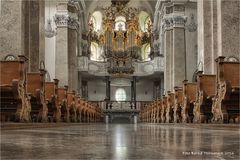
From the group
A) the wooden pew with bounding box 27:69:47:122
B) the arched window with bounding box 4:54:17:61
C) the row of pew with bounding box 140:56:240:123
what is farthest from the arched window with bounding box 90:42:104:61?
the wooden pew with bounding box 27:69:47:122

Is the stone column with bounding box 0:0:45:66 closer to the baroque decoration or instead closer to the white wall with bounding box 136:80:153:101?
the baroque decoration

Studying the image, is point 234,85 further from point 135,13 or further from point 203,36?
point 135,13

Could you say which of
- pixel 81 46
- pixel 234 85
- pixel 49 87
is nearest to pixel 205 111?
pixel 234 85

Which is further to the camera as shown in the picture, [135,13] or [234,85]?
[135,13]

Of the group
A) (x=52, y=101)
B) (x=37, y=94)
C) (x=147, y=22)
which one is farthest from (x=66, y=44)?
(x=37, y=94)

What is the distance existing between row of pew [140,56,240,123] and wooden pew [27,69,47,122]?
361 cm

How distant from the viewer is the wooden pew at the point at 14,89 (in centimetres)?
834

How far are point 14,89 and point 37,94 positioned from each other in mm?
1752

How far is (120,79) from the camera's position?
38812mm

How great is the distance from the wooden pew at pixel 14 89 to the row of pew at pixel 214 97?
386 cm

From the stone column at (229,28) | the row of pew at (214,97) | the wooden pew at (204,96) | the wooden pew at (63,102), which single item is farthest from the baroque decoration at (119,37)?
the wooden pew at (204,96)

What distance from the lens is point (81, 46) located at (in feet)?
111

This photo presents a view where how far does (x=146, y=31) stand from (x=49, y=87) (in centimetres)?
2748

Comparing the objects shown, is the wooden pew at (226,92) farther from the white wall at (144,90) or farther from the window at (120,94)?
the window at (120,94)
